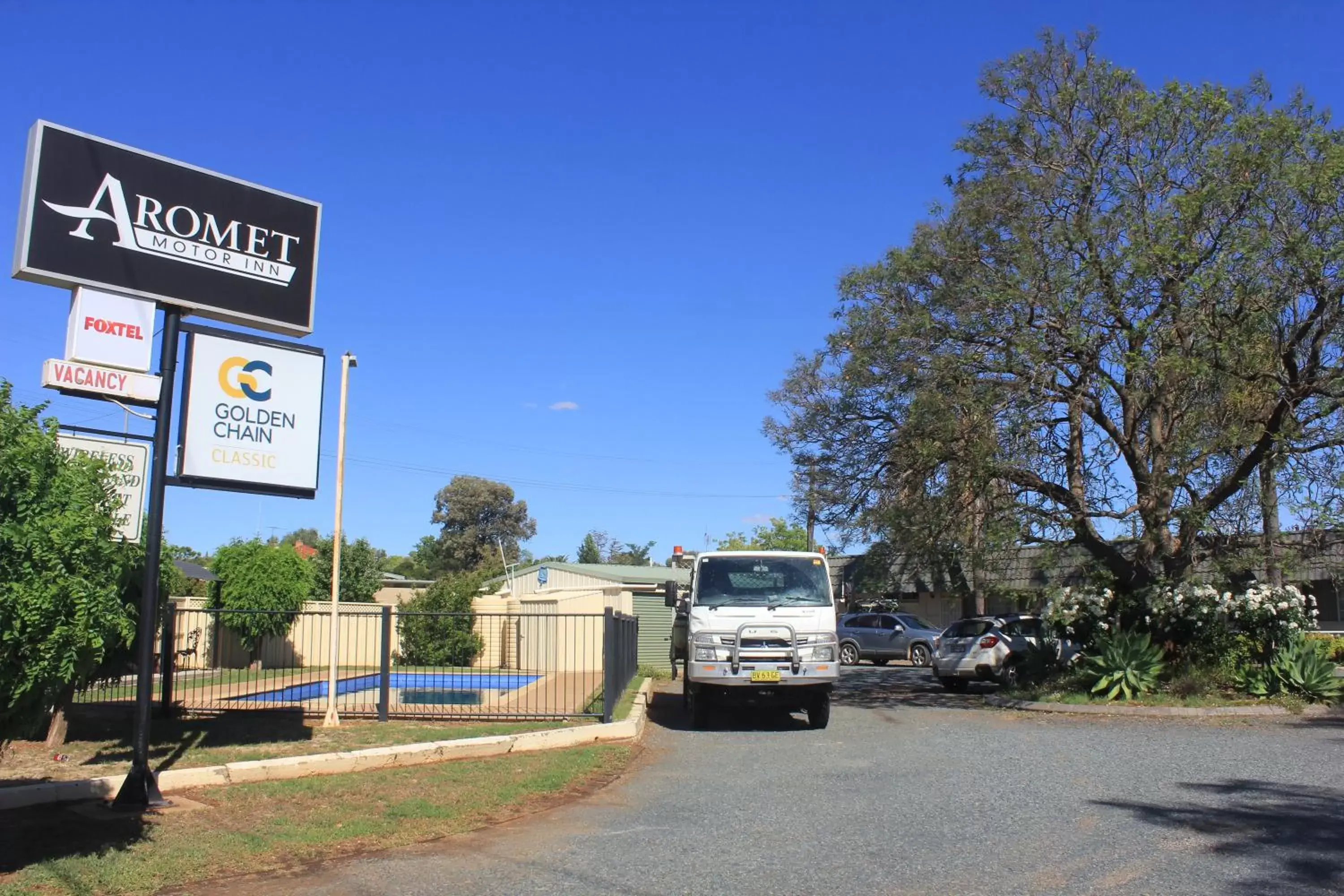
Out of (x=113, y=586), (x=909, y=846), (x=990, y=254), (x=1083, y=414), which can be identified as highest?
(x=990, y=254)

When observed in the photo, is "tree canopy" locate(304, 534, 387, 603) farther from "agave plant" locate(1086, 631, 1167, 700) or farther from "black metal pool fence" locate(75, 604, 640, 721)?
"agave plant" locate(1086, 631, 1167, 700)

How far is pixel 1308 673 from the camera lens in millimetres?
15430

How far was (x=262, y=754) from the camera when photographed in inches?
408

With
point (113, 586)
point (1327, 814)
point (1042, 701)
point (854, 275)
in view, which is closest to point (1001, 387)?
point (854, 275)

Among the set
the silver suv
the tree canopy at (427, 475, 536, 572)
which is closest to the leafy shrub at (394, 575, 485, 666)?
the silver suv

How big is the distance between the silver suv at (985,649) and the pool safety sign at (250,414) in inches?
548

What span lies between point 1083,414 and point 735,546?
4445 cm

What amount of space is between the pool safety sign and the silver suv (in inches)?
548

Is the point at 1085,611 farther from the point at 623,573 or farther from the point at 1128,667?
the point at 623,573

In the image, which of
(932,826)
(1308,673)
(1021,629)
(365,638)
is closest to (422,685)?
(365,638)

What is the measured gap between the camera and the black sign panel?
8.63 m

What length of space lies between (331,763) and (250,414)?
3.51m

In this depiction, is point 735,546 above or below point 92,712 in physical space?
above

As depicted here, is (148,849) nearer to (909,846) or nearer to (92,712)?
(909,846)
